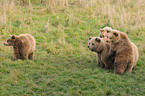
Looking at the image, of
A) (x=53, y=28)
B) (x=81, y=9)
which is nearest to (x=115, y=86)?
(x=53, y=28)

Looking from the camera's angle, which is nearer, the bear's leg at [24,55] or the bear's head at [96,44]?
the bear's head at [96,44]

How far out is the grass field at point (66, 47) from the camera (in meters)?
6.54

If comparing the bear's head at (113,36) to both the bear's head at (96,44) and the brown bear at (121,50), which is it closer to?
the brown bear at (121,50)

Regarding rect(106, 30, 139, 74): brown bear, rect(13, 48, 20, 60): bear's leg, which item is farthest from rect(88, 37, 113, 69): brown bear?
rect(13, 48, 20, 60): bear's leg

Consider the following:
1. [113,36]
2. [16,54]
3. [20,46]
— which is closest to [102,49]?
[113,36]

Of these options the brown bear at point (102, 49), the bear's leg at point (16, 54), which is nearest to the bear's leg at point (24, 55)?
the bear's leg at point (16, 54)

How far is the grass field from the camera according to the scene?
654 centimetres

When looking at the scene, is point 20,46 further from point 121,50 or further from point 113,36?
point 121,50

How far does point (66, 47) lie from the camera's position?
431 inches

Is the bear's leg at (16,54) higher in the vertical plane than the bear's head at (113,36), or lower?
lower

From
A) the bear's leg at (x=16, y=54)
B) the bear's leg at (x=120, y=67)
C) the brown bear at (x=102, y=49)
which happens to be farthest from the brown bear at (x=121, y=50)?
the bear's leg at (x=16, y=54)

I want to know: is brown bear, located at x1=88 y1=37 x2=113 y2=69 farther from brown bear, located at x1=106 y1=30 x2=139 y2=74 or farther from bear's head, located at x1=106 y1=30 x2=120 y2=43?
bear's head, located at x1=106 y1=30 x2=120 y2=43

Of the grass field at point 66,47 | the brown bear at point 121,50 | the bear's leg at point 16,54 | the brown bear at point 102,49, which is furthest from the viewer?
the bear's leg at point 16,54

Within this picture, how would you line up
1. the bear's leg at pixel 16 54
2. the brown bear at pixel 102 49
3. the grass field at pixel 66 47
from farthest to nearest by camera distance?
1. the bear's leg at pixel 16 54
2. the brown bear at pixel 102 49
3. the grass field at pixel 66 47
